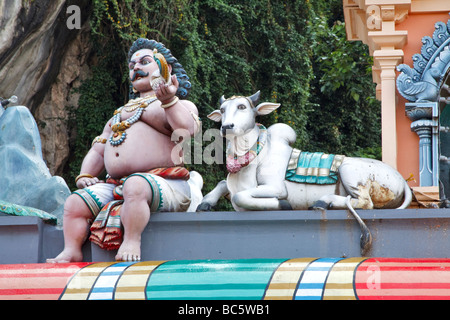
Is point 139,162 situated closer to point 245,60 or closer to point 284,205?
point 284,205

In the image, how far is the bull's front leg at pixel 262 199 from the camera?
598cm

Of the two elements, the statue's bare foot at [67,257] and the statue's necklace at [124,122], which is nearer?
the statue's bare foot at [67,257]

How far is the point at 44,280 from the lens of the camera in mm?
5676

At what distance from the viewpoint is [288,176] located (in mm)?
6148

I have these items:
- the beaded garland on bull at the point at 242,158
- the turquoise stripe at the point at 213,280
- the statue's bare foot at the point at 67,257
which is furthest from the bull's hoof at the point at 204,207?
the statue's bare foot at the point at 67,257

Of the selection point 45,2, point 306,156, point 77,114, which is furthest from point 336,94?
point 306,156

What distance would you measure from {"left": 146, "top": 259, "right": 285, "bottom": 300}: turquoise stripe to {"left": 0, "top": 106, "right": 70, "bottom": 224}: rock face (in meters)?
1.79

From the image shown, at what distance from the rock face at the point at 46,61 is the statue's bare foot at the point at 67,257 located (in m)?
6.46

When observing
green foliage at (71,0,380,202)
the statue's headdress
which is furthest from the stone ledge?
green foliage at (71,0,380,202)

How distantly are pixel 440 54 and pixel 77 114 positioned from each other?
7.97 meters

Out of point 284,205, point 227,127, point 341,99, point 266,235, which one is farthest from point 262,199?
point 341,99

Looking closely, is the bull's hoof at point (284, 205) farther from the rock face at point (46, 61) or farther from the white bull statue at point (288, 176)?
the rock face at point (46, 61)

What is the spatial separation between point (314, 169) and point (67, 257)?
1847 mm

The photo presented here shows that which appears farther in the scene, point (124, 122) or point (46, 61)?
point (46, 61)
